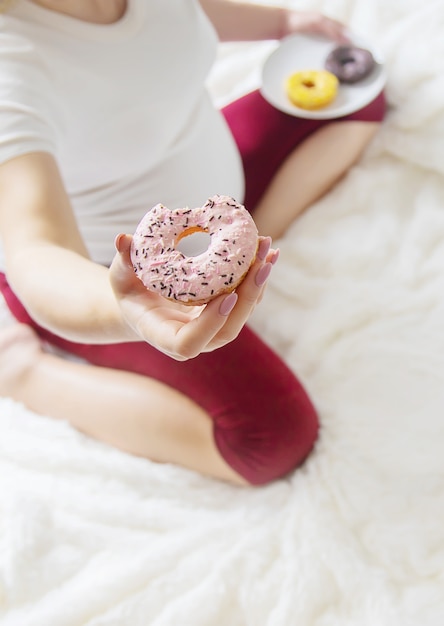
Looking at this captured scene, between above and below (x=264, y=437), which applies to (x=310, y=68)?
above

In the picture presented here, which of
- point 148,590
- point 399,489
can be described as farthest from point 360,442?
point 148,590

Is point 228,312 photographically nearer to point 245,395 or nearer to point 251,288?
point 251,288

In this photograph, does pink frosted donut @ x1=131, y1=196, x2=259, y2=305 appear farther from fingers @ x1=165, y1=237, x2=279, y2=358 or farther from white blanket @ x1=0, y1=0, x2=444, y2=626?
white blanket @ x1=0, y1=0, x2=444, y2=626

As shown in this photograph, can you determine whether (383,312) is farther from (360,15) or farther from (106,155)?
(360,15)

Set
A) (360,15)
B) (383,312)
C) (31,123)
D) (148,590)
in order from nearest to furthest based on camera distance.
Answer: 1. (31,123)
2. (148,590)
3. (383,312)
4. (360,15)

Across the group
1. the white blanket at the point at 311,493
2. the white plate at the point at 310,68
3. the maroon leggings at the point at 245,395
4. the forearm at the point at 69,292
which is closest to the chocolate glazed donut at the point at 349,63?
the white plate at the point at 310,68

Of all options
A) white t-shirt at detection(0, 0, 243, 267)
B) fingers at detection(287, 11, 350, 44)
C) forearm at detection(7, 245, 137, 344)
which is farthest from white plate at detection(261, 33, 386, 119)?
forearm at detection(7, 245, 137, 344)

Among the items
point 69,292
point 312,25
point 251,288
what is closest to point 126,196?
point 69,292
